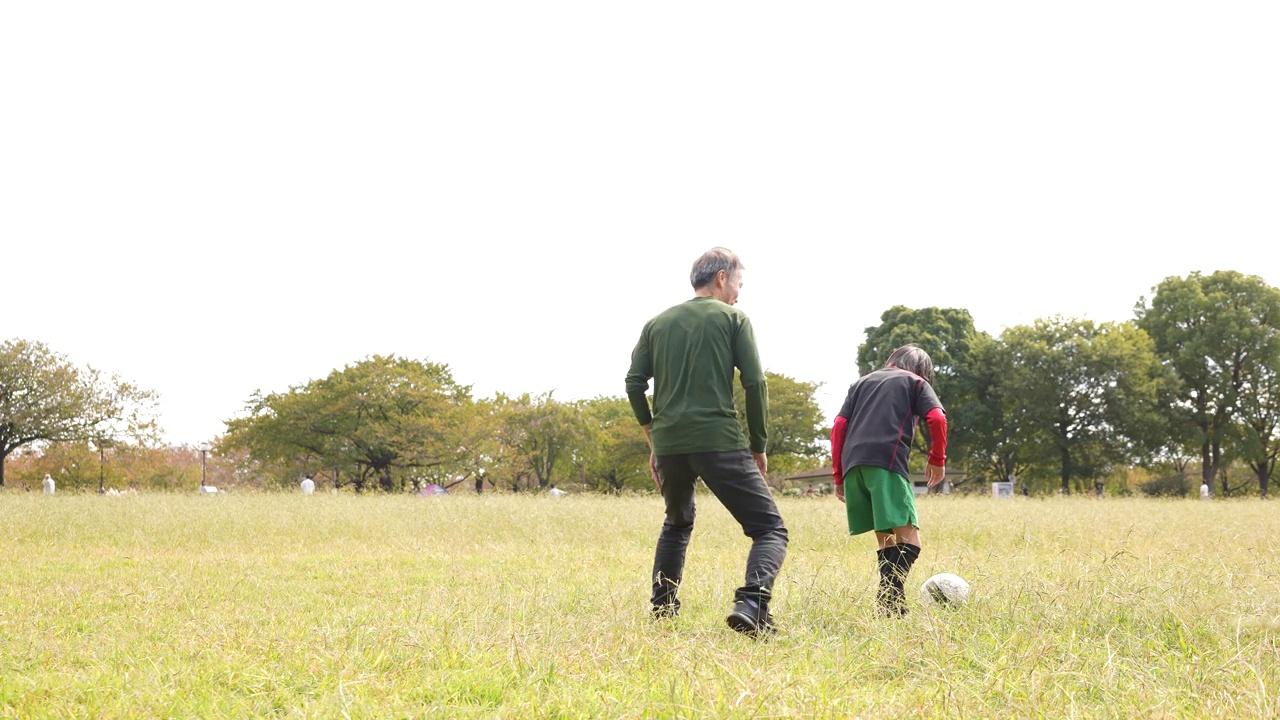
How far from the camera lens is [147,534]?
11.0 metres

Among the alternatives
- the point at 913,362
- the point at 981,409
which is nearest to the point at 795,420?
the point at 981,409

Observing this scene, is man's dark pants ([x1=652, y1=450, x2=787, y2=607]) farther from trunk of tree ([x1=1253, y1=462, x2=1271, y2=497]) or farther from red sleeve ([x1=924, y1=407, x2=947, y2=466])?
trunk of tree ([x1=1253, y1=462, x2=1271, y2=497])

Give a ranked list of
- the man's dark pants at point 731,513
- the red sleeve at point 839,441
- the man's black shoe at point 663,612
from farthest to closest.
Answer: the red sleeve at point 839,441 → the man's black shoe at point 663,612 → the man's dark pants at point 731,513

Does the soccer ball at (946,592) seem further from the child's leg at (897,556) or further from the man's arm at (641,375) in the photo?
the man's arm at (641,375)

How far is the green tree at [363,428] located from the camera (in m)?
39.7

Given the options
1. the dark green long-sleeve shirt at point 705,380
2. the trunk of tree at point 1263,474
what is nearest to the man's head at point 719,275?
the dark green long-sleeve shirt at point 705,380

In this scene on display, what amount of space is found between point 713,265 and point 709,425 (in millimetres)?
930

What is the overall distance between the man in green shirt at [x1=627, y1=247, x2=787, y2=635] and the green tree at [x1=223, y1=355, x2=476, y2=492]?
117 ft

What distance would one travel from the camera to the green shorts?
500 centimetres

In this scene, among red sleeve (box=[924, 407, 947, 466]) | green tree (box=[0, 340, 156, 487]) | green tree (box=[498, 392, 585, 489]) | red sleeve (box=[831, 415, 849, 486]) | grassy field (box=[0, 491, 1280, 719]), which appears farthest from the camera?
green tree (box=[498, 392, 585, 489])

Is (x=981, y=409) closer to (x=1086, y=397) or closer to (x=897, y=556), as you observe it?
(x=1086, y=397)

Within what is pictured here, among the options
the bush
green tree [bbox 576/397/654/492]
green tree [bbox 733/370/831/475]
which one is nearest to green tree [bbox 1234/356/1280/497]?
the bush

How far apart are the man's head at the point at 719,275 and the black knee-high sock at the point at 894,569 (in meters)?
1.64

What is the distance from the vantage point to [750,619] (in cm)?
432
